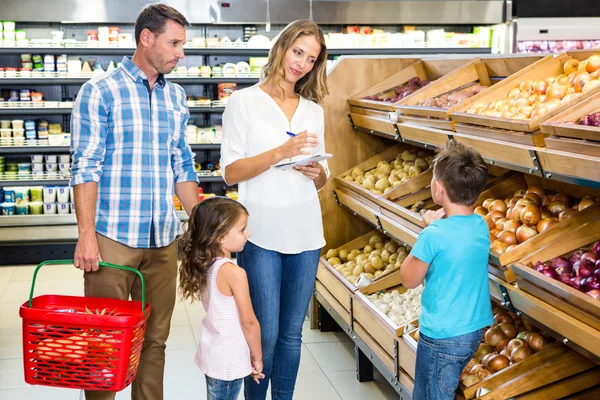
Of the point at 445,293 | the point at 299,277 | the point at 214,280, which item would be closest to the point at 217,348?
the point at 214,280

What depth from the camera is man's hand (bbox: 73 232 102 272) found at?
108 inches

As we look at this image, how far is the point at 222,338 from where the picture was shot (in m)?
2.64

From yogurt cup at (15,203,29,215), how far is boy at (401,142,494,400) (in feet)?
17.2

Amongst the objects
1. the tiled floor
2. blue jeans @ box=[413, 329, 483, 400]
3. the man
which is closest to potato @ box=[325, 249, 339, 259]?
the tiled floor

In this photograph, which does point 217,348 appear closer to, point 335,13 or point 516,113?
point 516,113

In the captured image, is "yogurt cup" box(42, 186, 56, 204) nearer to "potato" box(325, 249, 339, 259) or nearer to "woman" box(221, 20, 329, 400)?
"potato" box(325, 249, 339, 259)

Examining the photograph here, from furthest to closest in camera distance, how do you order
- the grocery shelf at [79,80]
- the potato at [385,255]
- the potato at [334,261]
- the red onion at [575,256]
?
the grocery shelf at [79,80]
the potato at [334,261]
the potato at [385,255]
the red onion at [575,256]

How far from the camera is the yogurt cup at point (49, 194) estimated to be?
709cm

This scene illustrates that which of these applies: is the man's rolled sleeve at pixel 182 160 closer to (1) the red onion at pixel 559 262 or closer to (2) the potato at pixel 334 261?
(1) the red onion at pixel 559 262

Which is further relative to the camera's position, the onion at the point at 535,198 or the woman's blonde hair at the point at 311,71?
the onion at the point at 535,198

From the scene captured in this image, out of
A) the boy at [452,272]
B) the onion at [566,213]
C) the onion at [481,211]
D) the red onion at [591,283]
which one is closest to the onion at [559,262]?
the red onion at [591,283]

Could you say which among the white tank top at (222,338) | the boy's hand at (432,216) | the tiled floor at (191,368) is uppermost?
the boy's hand at (432,216)

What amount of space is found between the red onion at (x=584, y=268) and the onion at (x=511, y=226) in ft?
1.45

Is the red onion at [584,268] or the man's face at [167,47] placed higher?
the man's face at [167,47]
